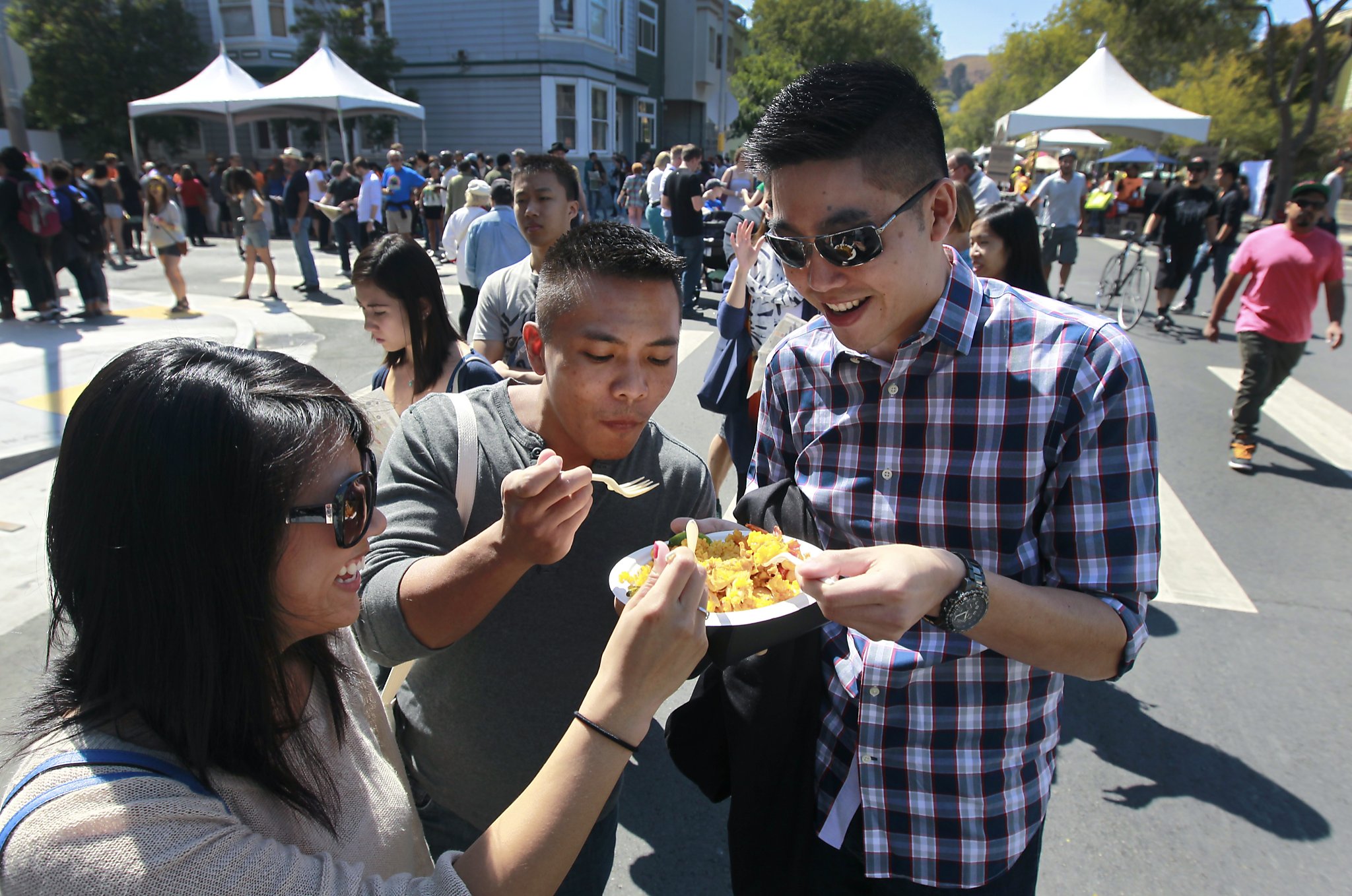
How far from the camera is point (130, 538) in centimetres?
109

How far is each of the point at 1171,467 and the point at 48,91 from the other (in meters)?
38.3

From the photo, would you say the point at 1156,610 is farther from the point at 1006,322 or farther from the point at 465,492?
the point at 465,492

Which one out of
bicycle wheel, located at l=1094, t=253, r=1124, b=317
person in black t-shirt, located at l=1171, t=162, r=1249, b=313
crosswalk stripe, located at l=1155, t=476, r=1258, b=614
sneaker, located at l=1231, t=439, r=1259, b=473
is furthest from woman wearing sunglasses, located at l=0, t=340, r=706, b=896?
person in black t-shirt, located at l=1171, t=162, r=1249, b=313

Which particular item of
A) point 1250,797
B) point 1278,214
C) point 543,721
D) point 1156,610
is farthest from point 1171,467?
point 1278,214

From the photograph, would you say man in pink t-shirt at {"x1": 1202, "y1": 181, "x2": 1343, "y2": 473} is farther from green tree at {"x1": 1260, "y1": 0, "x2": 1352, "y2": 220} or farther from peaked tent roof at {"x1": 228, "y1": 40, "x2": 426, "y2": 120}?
peaked tent roof at {"x1": 228, "y1": 40, "x2": 426, "y2": 120}

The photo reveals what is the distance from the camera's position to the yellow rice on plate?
5.42 feet

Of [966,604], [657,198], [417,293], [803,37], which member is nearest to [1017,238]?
[417,293]

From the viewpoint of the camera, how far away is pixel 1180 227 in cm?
1159

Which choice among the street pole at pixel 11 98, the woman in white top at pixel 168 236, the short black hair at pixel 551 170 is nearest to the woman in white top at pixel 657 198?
the woman in white top at pixel 168 236

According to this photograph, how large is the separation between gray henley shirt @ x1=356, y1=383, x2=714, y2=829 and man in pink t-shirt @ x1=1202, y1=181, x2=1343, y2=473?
273 inches

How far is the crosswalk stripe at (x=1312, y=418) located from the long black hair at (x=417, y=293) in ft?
24.7

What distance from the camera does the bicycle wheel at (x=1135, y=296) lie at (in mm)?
11523

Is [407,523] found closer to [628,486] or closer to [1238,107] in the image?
[628,486]

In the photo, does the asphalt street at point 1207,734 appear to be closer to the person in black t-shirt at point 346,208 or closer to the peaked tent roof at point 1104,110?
the peaked tent roof at point 1104,110
